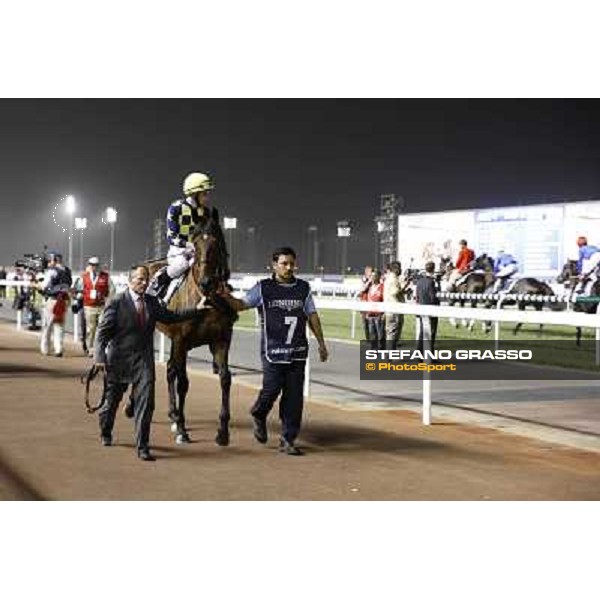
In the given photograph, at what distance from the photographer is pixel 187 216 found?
341 inches

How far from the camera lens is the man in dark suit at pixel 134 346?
7492 mm

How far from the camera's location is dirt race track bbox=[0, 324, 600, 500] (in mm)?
6297

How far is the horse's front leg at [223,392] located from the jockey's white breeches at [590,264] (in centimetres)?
1631

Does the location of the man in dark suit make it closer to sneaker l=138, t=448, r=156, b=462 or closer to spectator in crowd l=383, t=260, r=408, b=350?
sneaker l=138, t=448, r=156, b=462

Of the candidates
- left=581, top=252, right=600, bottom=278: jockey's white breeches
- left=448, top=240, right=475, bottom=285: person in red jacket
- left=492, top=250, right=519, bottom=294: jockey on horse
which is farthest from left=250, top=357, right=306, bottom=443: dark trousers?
left=448, top=240, right=475, bottom=285: person in red jacket

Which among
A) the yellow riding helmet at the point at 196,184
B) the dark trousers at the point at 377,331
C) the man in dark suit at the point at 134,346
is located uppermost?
the yellow riding helmet at the point at 196,184

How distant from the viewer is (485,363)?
1644cm

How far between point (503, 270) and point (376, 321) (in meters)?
11.4

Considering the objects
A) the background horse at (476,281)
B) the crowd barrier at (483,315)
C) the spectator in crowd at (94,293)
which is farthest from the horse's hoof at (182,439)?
the background horse at (476,281)

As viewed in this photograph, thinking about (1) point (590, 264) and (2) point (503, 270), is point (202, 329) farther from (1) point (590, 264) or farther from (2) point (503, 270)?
(2) point (503, 270)

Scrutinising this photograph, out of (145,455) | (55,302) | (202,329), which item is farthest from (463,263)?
(145,455)

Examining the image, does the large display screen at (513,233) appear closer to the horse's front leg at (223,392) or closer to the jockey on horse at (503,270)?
the jockey on horse at (503,270)

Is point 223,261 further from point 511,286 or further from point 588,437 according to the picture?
point 511,286

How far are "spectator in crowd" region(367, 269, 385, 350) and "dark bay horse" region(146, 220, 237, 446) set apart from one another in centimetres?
843
